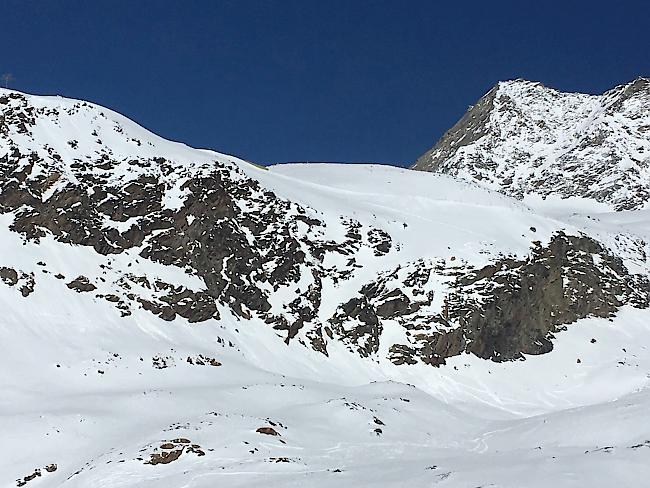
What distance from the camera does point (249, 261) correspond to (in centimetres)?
4144

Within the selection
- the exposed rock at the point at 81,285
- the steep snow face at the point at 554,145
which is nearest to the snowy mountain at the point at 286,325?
the exposed rock at the point at 81,285

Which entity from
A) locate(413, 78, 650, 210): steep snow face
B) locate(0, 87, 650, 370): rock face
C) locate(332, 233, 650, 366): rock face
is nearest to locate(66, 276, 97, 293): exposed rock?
locate(0, 87, 650, 370): rock face

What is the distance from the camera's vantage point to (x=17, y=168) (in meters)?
39.5

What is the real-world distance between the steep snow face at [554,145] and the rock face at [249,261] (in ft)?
158

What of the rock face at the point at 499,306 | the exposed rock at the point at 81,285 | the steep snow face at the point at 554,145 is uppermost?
the steep snow face at the point at 554,145

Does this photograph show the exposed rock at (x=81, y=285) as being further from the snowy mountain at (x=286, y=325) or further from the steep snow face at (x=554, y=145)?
the steep snow face at (x=554, y=145)

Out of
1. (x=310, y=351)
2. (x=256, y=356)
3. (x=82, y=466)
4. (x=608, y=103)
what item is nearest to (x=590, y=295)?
(x=310, y=351)

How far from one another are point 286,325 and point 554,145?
277ft

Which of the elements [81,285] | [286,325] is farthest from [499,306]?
[81,285]

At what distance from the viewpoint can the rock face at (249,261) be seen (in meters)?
37.7

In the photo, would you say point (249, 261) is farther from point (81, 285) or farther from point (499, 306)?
point (499, 306)

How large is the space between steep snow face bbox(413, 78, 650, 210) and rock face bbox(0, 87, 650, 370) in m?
48.1

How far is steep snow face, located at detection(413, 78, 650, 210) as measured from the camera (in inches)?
3733

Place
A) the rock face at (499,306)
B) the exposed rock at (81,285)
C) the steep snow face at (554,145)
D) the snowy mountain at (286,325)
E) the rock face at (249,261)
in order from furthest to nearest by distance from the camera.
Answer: the steep snow face at (554,145) → the rock face at (499,306) → the rock face at (249,261) → the exposed rock at (81,285) → the snowy mountain at (286,325)
